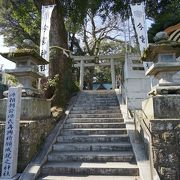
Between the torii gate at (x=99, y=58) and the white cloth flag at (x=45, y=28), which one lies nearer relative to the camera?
the white cloth flag at (x=45, y=28)

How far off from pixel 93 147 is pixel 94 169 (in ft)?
3.33

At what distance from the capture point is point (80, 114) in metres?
8.52

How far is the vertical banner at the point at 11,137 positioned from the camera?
5.05 metres

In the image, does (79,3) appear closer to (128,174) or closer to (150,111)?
(150,111)

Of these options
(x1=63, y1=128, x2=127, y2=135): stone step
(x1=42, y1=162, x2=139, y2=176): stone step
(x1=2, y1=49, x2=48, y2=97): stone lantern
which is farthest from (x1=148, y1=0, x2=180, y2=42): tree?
(x1=42, y1=162, x2=139, y2=176): stone step

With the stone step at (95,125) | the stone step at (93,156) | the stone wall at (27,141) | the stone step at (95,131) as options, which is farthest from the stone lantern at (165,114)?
the stone wall at (27,141)

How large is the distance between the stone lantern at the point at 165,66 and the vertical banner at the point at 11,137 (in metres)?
3.07

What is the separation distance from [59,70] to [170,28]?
18.2 feet

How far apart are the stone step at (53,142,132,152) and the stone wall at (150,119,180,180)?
1396 mm

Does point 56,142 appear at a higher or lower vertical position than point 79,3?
lower

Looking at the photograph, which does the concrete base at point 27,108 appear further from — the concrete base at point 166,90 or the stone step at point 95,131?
the concrete base at point 166,90

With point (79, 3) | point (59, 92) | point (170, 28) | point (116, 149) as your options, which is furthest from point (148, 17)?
point (116, 149)

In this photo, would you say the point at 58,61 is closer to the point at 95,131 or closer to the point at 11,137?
the point at 95,131

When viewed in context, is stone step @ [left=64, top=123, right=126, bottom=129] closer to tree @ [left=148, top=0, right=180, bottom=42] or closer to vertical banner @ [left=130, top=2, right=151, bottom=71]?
vertical banner @ [left=130, top=2, right=151, bottom=71]
